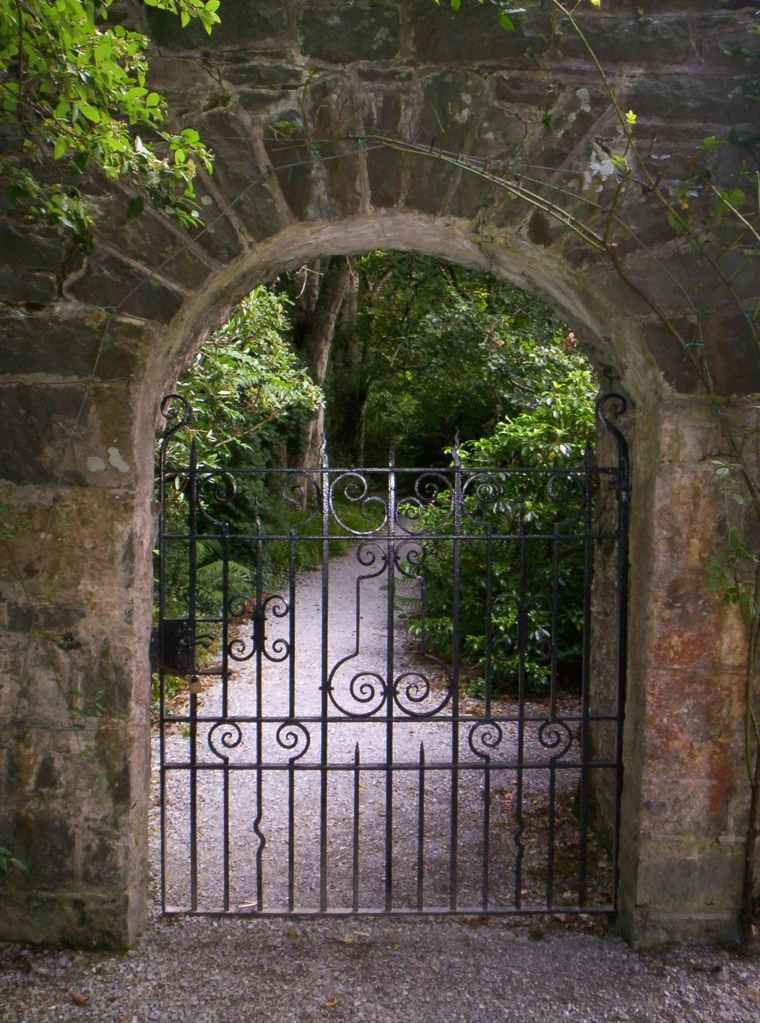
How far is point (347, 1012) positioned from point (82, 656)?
1452 mm

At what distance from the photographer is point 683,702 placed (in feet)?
10.7

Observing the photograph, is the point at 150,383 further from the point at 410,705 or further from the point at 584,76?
the point at 410,705

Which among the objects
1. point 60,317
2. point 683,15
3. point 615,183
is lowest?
point 60,317

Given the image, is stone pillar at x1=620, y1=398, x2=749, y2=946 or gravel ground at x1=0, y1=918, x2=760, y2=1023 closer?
gravel ground at x1=0, y1=918, x2=760, y2=1023

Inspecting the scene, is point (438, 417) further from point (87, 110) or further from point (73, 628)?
point (87, 110)

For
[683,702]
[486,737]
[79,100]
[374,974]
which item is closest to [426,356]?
[486,737]

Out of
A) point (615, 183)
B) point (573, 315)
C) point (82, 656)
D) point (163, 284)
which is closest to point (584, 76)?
point (615, 183)

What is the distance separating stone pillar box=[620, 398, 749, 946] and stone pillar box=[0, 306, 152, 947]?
1.73 m

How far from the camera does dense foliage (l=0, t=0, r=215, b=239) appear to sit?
7.55 feet

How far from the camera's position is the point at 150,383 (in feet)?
10.4

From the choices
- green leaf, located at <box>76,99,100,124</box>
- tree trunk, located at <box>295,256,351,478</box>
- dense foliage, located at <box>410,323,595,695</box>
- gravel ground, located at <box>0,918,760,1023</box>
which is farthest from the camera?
tree trunk, located at <box>295,256,351,478</box>

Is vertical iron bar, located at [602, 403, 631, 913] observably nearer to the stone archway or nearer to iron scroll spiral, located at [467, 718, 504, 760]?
the stone archway

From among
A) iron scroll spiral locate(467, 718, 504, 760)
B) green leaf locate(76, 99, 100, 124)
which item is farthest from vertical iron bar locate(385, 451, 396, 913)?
green leaf locate(76, 99, 100, 124)

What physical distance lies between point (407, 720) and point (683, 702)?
97 cm
